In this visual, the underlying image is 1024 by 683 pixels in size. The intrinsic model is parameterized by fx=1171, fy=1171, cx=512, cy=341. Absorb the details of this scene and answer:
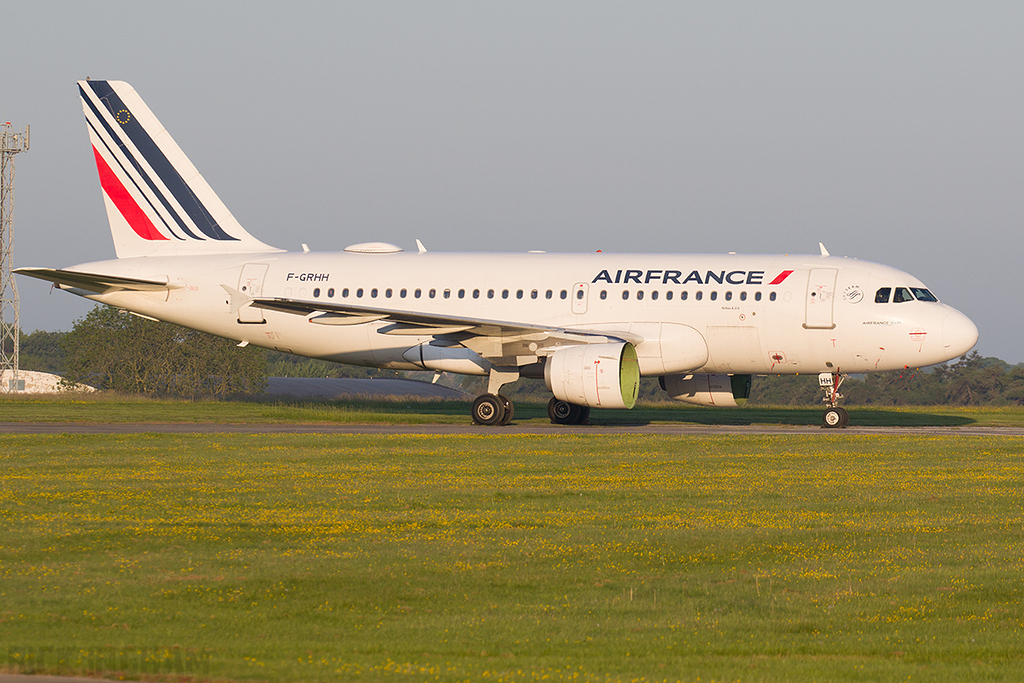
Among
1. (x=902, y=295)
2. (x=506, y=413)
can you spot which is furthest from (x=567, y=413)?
(x=902, y=295)

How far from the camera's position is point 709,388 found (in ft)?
100

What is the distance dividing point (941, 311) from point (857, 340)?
2.09 metres

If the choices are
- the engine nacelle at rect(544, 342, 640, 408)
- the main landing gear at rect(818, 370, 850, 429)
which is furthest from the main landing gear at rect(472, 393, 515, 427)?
the main landing gear at rect(818, 370, 850, 429)

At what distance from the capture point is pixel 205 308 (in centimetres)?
3200

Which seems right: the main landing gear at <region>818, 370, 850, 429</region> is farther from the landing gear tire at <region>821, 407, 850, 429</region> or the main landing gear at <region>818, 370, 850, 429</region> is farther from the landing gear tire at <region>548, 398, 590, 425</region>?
the landing gear tire at <region>548, 398, 590, 425</region>

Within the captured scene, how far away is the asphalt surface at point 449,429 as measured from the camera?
87.2ft

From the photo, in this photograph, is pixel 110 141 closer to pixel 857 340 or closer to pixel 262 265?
pixel 262 265

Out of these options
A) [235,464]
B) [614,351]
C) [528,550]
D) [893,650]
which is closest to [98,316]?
[614,351]

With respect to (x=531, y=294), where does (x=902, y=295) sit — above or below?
below

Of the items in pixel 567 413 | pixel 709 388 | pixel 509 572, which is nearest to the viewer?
pixel 509 572

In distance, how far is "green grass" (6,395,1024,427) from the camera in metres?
31.7

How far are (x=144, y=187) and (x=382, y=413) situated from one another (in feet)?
30.9

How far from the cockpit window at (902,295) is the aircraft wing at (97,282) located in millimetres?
18786

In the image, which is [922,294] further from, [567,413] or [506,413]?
[506,413]
